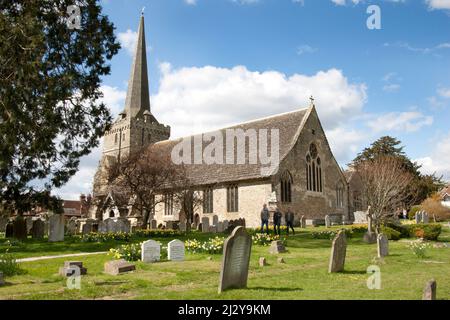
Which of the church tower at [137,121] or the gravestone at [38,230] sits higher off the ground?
the church tower at [137,121]

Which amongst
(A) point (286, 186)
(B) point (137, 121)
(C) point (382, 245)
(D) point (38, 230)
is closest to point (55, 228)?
(D) point (38, 230)

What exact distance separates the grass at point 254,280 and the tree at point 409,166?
126 feet

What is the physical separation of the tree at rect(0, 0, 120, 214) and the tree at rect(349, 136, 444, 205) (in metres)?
37.3

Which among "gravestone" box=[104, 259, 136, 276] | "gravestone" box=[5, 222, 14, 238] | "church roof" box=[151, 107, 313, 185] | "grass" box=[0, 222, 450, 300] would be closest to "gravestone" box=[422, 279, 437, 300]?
"grass" box=[0, 222, 450, 300]

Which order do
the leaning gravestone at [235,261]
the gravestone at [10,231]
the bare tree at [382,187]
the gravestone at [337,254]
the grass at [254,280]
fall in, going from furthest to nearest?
the bare tree at [382,187], the gravestone at [10,231], the gravestone at [337,254], the leaning gravestone at [235,261], the grass at [254,280]

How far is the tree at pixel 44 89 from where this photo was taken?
15.5 meters

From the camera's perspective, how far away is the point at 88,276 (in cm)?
1013

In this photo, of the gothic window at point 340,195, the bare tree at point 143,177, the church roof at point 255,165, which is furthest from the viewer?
the gothic window at point 340,195

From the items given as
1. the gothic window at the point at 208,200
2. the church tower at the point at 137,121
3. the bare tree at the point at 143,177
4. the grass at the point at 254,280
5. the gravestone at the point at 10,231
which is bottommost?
the grass at the point at 254,280

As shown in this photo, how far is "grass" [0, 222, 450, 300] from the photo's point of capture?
7.51 metres

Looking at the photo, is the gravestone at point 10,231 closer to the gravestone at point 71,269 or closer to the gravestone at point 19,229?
the gravestone at point 19,229

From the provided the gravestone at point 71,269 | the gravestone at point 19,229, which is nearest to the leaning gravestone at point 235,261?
the gravestone at point 71,269

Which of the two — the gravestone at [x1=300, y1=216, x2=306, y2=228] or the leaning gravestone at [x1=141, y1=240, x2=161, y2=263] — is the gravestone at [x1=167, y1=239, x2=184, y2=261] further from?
the gravestone at [x1=300, y1=216, x2=306, y2=228]

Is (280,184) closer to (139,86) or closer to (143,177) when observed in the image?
(143,177)
